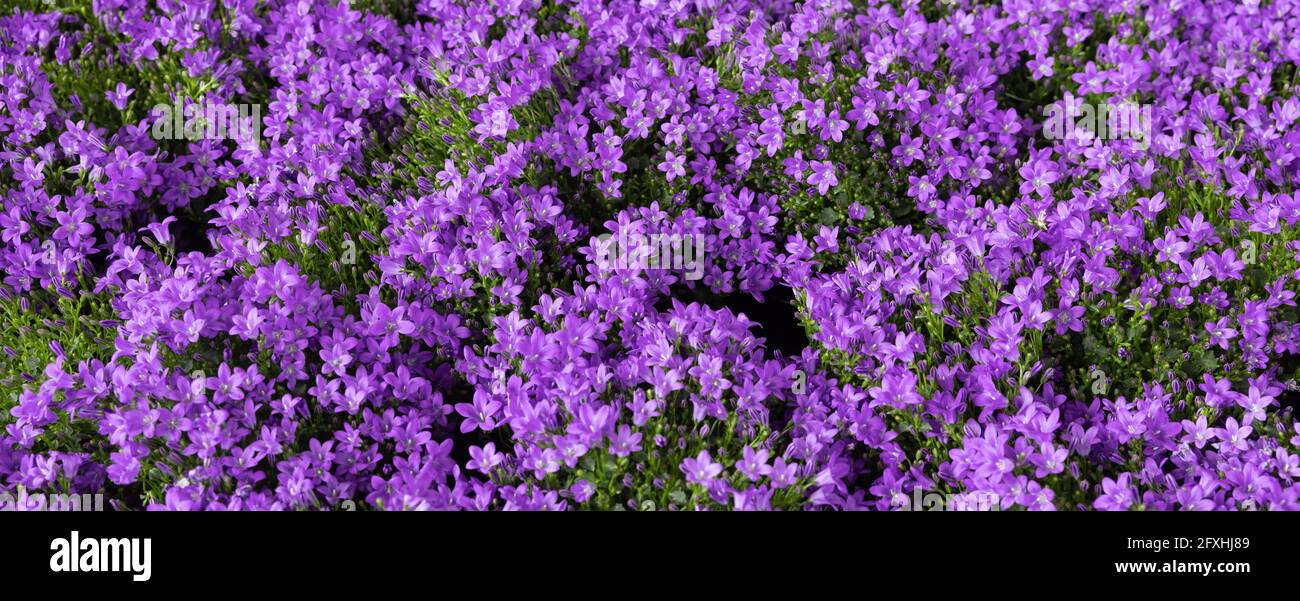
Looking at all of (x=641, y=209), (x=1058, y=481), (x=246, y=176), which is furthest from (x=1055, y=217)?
(x=246, y=176)

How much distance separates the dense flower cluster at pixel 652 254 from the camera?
4.10 m

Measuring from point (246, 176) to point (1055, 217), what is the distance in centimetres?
354

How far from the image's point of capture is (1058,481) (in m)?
3.98

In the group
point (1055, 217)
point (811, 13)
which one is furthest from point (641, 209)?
point (1055, 217)

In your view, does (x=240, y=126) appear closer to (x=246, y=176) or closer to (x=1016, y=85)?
(x=246, y=176)

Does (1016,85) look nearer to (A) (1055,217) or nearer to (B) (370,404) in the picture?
(A) (1055,217)

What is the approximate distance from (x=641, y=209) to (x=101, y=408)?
2207 mm

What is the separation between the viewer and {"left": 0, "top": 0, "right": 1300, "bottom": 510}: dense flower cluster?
4.10 meters

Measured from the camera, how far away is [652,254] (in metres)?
4.73
